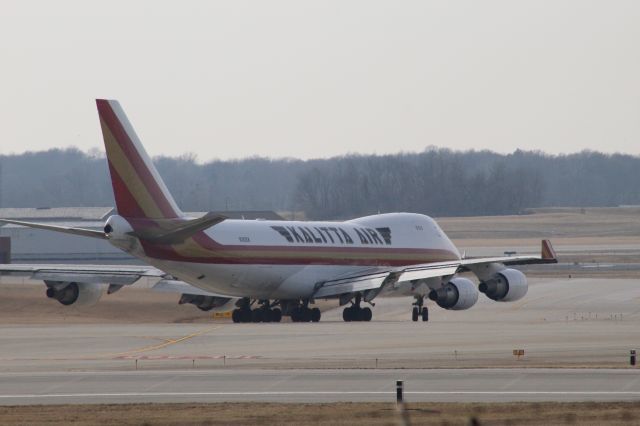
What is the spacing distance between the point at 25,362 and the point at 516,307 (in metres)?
34.1

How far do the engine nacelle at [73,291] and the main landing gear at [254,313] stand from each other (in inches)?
216

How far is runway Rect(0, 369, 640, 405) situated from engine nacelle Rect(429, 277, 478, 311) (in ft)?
61.7

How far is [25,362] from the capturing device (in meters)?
36.7

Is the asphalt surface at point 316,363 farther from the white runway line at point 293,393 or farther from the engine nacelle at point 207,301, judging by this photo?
the engine nacelle at point 207,301

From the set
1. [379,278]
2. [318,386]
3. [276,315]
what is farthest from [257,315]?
[318,386]

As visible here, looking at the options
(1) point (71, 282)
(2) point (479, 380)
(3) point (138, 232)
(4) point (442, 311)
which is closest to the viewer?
(2) point (479, 380)

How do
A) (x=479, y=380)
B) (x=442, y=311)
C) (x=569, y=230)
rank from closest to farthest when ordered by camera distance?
(x=479, y=380) → (x=442, y=311) → (x=569, y=230)

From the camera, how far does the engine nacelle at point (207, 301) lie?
54.1m

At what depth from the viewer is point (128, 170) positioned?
46.1 metres

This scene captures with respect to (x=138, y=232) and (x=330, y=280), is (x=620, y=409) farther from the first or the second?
(x=330, y=280)

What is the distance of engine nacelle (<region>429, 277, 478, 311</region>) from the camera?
5162 cm

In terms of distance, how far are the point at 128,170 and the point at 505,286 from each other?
49.6ft

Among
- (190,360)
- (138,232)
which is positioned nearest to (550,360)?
(190,360)

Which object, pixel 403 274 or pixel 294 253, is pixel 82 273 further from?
pixel 403 274
